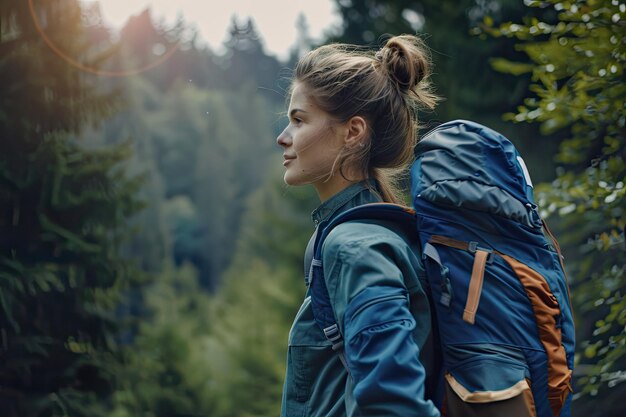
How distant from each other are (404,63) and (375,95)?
119 mm

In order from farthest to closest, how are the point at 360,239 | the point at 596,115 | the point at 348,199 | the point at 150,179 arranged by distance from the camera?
the point at 150,179, the point at 596,115, the point at 348,199, the point at 360,239

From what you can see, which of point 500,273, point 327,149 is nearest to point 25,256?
point 327,149

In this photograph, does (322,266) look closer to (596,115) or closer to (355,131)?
(355,131)

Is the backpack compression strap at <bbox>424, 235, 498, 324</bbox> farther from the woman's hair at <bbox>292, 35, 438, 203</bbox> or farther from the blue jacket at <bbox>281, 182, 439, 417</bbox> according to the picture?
the woman's hair at <bbox>292, 35, 438, 203</bbox>

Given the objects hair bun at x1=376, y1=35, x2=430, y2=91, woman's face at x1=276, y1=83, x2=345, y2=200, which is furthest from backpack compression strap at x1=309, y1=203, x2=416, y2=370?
hair bun at x1=376, y1=35, x2=430, y2=91

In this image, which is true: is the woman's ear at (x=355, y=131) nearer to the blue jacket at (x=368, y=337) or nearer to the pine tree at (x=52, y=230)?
the blue jacket at (x=368, y=337)

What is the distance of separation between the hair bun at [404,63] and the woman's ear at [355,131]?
0.51ft

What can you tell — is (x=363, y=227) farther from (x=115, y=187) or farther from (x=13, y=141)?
(x=115, y=187)

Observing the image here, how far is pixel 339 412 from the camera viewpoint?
1.80 meters

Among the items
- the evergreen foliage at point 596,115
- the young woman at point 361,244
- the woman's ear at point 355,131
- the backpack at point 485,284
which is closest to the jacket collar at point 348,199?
the young woman at point 361,244

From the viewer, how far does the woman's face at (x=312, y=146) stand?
81.0 inches

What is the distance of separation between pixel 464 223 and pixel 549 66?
1.79 metres

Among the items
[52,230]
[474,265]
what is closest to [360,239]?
[474,265]

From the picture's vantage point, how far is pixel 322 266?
1.79 m
